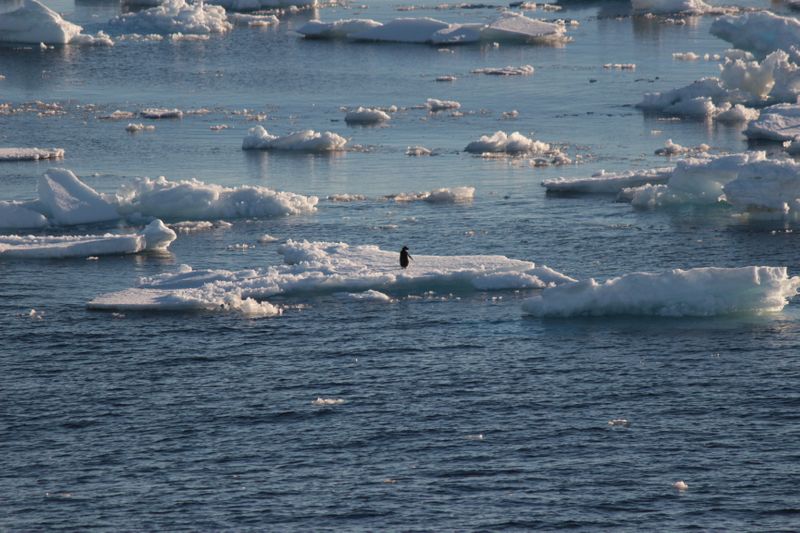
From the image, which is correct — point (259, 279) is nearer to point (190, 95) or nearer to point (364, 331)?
point (364, 331)

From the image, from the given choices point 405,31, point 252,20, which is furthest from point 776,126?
point 252,20

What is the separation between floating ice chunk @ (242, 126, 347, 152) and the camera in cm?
5275

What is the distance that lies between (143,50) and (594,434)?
195ft

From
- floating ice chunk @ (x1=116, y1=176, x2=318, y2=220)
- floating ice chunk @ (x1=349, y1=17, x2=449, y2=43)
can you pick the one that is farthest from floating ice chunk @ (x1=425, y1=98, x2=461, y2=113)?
floating ice chunk @ (x1=349, y1=17, x2=449, y2=43)

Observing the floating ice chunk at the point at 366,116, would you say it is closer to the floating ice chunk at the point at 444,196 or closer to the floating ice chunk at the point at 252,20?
the floating ice chunk at the point at 444,196

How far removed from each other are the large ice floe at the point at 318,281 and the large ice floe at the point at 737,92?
25100 mm

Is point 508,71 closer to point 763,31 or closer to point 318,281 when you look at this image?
point 763,31

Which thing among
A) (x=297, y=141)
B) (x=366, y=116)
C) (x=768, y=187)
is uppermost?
(x=366, y=116)

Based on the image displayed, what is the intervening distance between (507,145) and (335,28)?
34059mm

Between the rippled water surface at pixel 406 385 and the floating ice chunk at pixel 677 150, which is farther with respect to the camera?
the floating ice chunk at pixel 677 150

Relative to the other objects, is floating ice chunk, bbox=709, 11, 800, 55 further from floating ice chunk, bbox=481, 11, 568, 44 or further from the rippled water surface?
floating ice chunk, bbox=481, 11, 568, 44

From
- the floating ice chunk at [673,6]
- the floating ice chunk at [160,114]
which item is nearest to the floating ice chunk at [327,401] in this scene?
the floating ice chunk at [160,114]

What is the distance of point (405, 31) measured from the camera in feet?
269

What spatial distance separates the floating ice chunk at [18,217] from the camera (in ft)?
135
